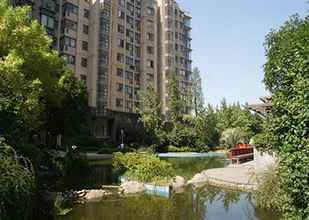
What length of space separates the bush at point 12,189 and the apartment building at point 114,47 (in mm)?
37384

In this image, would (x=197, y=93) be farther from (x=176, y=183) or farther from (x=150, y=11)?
(x=176, y=183)

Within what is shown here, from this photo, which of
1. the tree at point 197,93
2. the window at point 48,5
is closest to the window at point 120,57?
the window at point 48,5

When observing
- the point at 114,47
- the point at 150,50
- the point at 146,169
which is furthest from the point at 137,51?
the point at 146,169

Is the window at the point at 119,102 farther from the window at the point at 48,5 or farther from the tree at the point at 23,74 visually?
the tree at the point at 23,74

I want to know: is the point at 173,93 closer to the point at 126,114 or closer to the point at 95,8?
the point at 126,114

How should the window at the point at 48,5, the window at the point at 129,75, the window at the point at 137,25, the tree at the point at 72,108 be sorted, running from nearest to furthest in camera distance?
the tree at the point at 72,108, the window at the point at 48,5, the window at the point at 129,75, the window at the point at 137,25

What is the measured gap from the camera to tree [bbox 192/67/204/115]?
68.2m

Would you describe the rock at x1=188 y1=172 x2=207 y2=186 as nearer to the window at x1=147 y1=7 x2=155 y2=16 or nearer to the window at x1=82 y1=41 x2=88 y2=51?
the window at x1=82 y1=41 x2=88 y2=51

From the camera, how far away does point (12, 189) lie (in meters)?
8.91

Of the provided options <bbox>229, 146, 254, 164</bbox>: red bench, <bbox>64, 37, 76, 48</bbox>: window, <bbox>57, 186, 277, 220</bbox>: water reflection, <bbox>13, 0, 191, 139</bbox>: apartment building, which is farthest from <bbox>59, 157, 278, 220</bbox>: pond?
<bbox>64, 37, 76, 48</bbox>: window

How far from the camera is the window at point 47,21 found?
47.1 meters

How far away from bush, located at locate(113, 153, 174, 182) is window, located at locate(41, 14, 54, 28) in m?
31.6

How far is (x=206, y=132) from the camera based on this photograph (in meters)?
65.3

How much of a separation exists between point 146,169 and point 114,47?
137 feet
